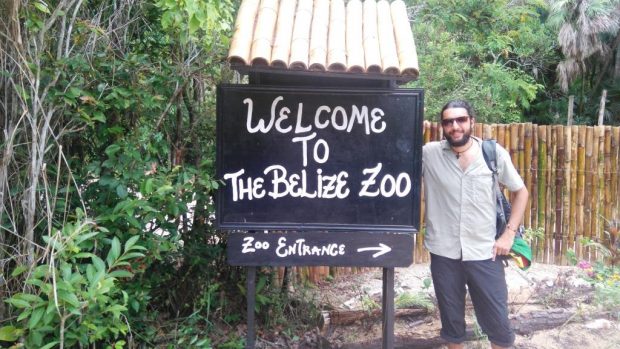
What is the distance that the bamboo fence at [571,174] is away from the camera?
6137 mm

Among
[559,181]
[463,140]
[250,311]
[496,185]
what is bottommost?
[250,311]

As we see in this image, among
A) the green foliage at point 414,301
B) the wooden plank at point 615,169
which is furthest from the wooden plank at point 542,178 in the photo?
the green foliage at point 414,301

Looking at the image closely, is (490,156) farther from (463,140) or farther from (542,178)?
(542,178)

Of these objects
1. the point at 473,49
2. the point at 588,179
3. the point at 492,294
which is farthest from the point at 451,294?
the point at 473,49

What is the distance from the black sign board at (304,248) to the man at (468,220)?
37 cm

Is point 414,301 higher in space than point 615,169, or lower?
lower

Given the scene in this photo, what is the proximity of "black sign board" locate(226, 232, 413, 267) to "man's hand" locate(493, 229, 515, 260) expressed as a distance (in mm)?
565

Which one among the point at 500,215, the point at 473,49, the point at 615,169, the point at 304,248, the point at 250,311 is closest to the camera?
the point at 304,248

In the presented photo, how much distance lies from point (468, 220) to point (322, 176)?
91cm

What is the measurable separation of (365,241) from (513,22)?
8.36 meters

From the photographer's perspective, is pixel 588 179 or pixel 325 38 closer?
pixel 325 38

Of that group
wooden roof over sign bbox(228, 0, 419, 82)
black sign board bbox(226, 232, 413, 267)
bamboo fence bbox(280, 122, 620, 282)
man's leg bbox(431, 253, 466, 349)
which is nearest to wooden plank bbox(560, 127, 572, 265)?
bamboo fence bbox(280, 122, 620, 282)

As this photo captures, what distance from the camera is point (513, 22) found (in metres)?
9.97

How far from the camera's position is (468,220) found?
3.18 metres
